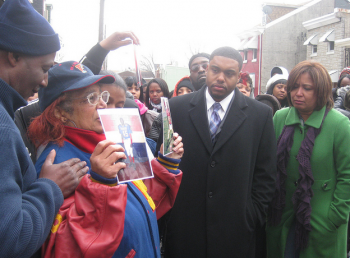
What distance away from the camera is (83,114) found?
175 cm

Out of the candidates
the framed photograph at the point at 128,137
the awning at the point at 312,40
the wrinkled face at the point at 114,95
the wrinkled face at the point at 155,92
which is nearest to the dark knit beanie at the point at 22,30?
the framed photograph at the point at 128,137

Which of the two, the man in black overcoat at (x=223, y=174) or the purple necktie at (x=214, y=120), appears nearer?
the man in black overcoat at (x=223, y=174)

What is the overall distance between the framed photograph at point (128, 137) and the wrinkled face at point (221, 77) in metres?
1.35

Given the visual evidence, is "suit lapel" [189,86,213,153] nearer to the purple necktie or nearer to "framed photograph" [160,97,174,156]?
the purple necktie

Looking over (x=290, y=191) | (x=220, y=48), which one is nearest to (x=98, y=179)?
(x=220, y=48)

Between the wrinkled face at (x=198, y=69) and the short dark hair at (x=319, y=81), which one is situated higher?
the wrinkled face at (x=198, y=69)

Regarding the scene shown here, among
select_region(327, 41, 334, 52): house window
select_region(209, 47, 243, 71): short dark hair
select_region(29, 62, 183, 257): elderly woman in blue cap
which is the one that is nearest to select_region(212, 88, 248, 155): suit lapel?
select_region(209, 47, 243, 71): short dark hair

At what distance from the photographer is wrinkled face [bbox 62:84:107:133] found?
1736 millimetres

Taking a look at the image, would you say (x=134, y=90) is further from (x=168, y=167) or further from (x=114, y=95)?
(x=168, y=167)

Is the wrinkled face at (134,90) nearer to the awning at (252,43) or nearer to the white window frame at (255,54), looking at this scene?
the awning at (252,43)

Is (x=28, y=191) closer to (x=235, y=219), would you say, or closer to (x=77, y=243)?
(x=77, y=243)

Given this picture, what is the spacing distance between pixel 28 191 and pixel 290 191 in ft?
8.16

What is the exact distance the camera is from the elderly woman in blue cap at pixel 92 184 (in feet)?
4.39

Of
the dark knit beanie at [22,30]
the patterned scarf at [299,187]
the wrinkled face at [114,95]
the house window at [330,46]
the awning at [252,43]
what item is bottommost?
the patterned scarf at [299,187]
